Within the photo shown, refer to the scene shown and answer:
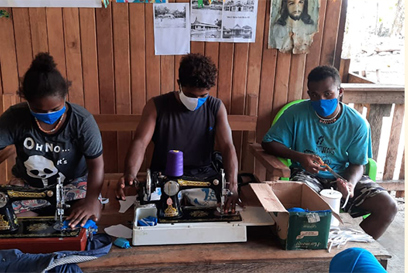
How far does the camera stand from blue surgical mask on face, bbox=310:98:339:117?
2.33 m

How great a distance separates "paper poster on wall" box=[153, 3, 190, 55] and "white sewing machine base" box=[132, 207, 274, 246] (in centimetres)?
145

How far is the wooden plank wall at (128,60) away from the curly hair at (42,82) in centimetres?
93

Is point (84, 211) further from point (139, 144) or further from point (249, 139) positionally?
point (249, 139)

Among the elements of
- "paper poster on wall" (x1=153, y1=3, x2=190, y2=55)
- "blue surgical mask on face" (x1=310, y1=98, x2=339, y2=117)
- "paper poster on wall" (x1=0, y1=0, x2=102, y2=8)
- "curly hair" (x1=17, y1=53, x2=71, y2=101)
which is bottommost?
"blue surgical mask on face" (x1=310, y1=98, x2=339, y2=117)

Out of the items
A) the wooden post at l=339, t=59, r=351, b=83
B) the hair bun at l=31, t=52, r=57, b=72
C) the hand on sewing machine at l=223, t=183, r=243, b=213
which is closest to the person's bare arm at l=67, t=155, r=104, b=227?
the hair bun at l=31, t=52, r=57, b=72

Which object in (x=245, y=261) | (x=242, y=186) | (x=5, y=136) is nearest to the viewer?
(x=245, y=261)

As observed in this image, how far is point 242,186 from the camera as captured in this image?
2.20 meters

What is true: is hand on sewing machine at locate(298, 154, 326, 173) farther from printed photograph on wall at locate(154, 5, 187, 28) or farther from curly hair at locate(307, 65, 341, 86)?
printed photograph on wall at locate(154, 5, 187, 28)

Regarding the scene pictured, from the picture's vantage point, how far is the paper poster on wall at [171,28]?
8.61 ft

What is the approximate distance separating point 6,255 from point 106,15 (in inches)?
69.9

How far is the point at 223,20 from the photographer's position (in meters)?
2.69

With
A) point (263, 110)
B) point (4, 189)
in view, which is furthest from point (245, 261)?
point (263, 110)

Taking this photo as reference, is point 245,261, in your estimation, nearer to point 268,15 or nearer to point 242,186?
point 242,186

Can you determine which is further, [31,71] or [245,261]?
[31,71]
